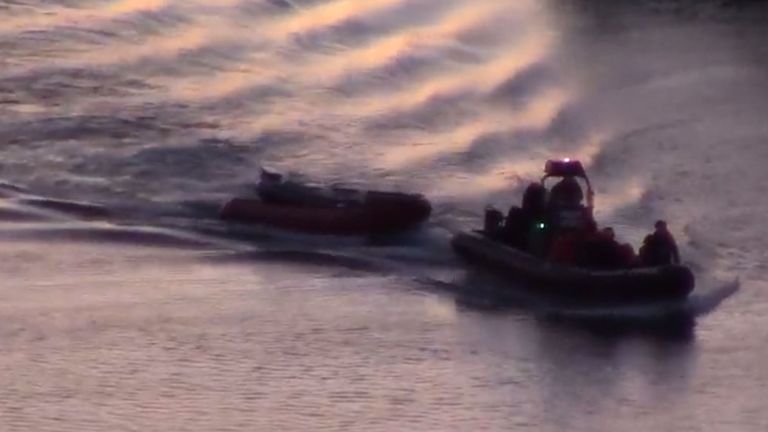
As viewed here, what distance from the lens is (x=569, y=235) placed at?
71.3 feet

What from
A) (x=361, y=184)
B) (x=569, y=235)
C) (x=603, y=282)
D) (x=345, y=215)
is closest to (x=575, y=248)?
(x=569, y=235)

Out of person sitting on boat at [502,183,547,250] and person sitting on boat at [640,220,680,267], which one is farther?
person sitting on boat at [502,183,547,250]

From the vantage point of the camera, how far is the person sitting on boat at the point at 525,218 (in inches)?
896

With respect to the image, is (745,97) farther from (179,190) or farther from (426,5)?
(179,190)

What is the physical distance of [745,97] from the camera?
35.0 m

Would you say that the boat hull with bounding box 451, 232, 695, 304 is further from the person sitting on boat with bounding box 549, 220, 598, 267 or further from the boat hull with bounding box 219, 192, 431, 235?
the boat hull with bounding box 219, 192, 431, 235

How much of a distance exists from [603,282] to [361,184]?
7.11 metres

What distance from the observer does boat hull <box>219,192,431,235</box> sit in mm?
24500

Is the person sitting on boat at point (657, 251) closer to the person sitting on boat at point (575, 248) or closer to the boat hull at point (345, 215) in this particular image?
the person sitting on boat at point (575, 248)

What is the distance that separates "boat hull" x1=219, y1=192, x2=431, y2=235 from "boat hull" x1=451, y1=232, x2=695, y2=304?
8.55ft

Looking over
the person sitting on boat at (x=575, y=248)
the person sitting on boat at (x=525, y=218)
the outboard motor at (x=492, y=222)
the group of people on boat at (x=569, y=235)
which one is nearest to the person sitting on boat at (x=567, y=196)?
the group of people on boat at (x=569, y=235)

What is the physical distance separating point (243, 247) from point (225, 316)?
135 inches

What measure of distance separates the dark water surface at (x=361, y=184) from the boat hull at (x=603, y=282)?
0.19m

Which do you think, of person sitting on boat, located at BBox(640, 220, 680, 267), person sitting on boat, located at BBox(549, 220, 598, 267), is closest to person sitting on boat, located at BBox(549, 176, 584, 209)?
person sitting on boat, located at BBox(549, 220, 598, 267)
